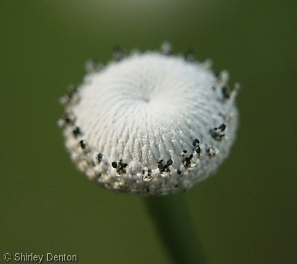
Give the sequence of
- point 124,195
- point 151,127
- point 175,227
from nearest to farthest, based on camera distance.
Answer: point 151,127
point 175,227
point 124,195

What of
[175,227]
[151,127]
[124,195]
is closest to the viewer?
[151,127]

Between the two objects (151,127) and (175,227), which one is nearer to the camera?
(151,127)

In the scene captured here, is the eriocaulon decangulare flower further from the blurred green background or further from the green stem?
the blurred green background

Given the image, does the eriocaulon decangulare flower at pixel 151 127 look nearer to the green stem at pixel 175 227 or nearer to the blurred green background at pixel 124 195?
the green stem at pixel 175 227

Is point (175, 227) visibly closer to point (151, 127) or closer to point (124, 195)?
point (151, 127)

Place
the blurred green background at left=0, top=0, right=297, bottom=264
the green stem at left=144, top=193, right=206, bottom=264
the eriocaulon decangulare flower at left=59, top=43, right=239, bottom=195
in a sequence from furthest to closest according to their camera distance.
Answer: the blurred green background at left=0, top=0, right=297, bottom=264, the green stem at left=144, top=193, right=206, bottom=264, the eriocaulon decangulare flower at left=59, top=43, right=239, bottom=195

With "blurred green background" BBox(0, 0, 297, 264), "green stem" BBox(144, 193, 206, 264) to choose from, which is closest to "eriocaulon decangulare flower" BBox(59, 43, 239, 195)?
"green stem" BBox(144, 193, 206, 264)

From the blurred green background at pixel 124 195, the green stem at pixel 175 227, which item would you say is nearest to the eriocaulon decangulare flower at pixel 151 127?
the green stem at pixel 175 227

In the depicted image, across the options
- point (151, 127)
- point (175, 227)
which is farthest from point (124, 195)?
point (151, 127)
